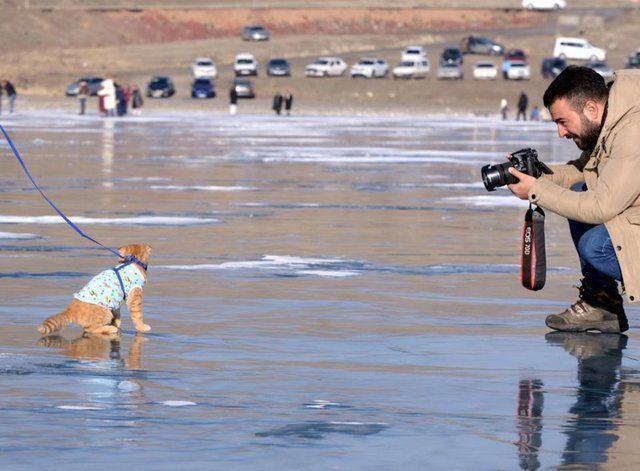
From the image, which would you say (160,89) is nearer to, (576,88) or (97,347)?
(97,347)

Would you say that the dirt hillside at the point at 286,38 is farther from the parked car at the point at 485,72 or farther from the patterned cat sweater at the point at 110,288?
the patterned cat sweater at the point at 110,288

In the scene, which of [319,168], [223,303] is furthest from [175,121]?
[223,303]

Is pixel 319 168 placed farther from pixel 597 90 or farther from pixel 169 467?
pixel 169 467

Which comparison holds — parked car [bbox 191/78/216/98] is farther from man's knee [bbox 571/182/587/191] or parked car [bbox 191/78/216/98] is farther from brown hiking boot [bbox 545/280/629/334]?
man's knee [bbox 571/182/587/191]

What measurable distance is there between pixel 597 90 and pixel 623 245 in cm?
74

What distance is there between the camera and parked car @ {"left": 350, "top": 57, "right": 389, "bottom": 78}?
283ft

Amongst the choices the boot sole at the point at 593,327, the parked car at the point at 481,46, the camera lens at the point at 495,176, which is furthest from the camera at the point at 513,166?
the parked car at the point at 481,46

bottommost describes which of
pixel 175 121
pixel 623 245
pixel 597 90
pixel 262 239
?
pixel 175 121

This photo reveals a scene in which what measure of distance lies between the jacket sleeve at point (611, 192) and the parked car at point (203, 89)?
71.2m

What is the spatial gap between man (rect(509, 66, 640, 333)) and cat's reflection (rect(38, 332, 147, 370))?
2005 mm

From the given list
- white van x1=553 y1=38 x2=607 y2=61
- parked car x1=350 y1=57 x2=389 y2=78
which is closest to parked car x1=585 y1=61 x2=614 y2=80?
white van x1=553 y1=38 x2=607 y2=61

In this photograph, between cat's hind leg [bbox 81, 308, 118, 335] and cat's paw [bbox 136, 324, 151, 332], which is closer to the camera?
cat's hind leg [bbox 81, 308, 118, 335]

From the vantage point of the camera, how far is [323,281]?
1110 centimetres

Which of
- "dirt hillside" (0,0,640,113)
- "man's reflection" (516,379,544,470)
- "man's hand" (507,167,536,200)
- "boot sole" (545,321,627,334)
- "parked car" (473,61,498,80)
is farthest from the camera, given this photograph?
"parked car" (473,61,498,80)
